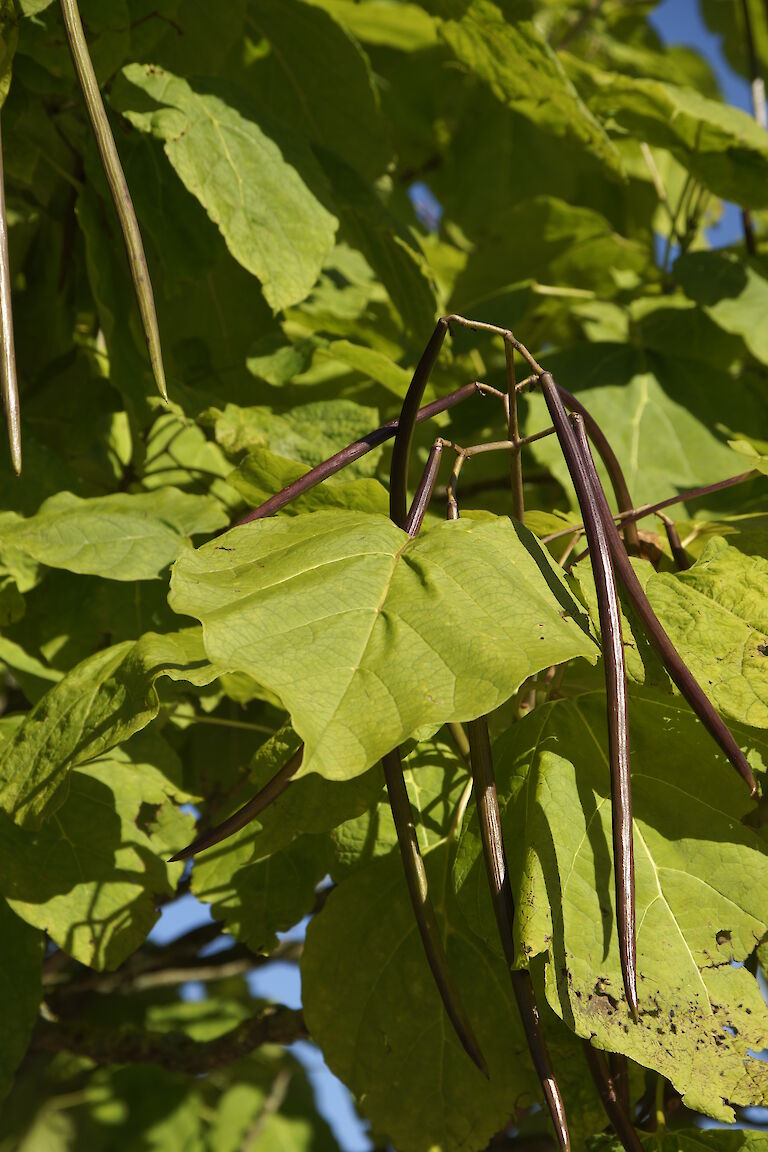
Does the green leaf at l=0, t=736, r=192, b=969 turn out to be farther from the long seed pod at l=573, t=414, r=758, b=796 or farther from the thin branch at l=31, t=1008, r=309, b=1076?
the long seed pod at l=573, t=414, r=758, b=796

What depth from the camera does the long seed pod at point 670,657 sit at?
2.34 feet

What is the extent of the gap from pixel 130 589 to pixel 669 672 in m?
0.69

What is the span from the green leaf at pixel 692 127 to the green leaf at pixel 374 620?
1.10 metres

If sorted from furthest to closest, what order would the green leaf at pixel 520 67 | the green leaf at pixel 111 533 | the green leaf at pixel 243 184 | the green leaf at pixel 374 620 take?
the green leaf at pixel 520 67
the green leaf at pixel 243 184
the green leaf at pixel 111 533
the green leaf at pixel 374 620

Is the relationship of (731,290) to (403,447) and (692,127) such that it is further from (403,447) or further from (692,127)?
(403,447)

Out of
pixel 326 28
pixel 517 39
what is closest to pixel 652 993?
pixel 517 39

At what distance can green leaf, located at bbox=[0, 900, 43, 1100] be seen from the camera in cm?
114

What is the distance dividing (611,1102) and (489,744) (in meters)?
0.30

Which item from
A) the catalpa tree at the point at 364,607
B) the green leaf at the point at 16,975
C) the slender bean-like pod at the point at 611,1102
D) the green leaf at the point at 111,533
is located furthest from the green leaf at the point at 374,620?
the green leaf at the point at 16,975

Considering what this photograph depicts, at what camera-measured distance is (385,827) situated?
1060mm

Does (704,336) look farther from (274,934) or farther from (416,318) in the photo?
(274,934)

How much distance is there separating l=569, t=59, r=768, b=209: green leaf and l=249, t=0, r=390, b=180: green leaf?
34cm

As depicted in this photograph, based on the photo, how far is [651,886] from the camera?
0.83 metres

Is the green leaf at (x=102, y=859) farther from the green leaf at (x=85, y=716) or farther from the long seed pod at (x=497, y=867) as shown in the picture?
the long seed pod at (x=497, y=867)
